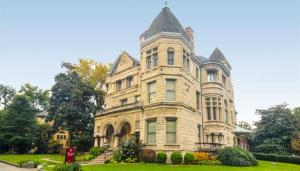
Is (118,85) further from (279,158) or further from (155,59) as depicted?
(279,158)

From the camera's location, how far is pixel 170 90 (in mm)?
25375

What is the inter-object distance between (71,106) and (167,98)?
18.5m

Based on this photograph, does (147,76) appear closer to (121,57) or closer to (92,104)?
(121,57)

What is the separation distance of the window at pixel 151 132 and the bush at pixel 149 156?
1.46 m

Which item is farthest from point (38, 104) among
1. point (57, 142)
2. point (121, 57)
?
point (121, 57)

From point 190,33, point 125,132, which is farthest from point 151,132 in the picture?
point 190,33

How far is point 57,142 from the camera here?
148ft

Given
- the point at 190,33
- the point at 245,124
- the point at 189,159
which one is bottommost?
Result: the point at 189,159

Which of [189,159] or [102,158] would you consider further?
[102,158]

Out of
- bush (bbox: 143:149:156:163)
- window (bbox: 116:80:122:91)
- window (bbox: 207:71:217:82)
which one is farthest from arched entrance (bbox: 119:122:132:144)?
window (bbox: 207:71:217:82)

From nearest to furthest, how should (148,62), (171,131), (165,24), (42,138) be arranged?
(171,131) < (165,24) < (148,62) < (42,138)

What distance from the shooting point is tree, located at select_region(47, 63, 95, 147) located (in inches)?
1508

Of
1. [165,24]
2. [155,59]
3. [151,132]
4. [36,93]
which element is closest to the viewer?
[151,132]

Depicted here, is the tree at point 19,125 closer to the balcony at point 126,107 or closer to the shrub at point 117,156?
the balcony at point 126,107
